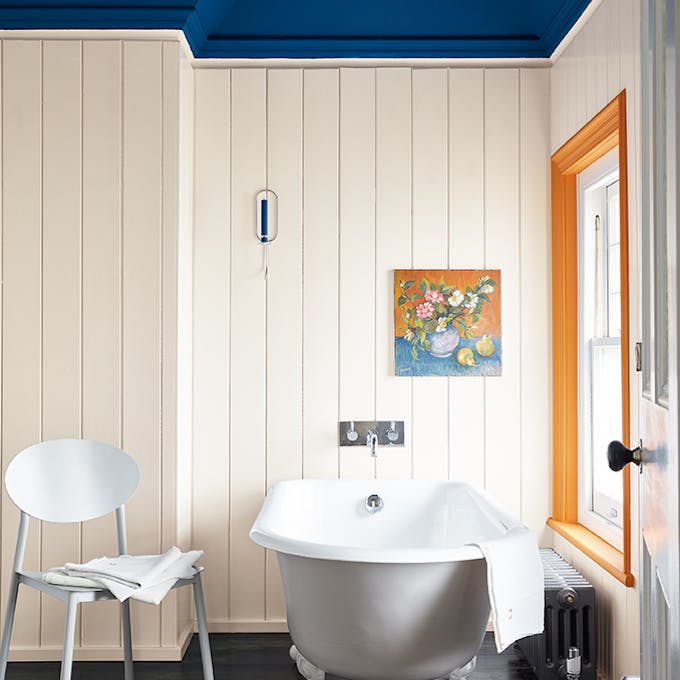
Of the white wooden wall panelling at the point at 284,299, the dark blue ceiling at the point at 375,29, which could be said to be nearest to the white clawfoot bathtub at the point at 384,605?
the white wooden wall panelling at the point at 284,299

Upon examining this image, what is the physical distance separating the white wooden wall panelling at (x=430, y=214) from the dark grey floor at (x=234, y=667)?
31.9 inches

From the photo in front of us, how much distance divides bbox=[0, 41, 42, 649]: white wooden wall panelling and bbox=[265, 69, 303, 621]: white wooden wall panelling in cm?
96

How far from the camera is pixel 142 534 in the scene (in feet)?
10.0

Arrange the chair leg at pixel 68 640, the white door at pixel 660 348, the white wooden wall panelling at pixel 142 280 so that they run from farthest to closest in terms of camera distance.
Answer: the white wooden wall panelling at pixel 142 280 → the chair leg at pixel 68 640 → the white door at pixel 660 348

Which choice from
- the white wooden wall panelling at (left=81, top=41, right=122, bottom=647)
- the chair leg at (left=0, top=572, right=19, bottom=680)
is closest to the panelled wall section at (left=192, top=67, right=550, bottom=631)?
the white wooden wall panelling at (left=81, top=41, right=122, bottom=647)

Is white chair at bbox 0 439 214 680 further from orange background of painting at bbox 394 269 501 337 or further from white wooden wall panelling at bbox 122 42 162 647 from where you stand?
orange background of painting at bbox 394 269 501 337

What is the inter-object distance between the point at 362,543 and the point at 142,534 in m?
0.90

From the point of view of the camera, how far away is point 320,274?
340 centimetres

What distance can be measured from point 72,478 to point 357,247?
153 cm

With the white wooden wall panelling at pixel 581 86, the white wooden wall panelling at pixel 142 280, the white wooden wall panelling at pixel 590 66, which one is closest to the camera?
the white wooden wall panelling at pixel 590 66

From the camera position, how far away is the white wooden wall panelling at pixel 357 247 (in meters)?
3.39

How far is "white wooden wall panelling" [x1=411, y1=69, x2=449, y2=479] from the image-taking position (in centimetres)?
339

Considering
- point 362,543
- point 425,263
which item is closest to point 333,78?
point 425,263

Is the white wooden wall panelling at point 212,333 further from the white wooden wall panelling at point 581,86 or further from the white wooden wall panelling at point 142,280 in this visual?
the white wooden wall panelling at point 581,86
